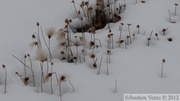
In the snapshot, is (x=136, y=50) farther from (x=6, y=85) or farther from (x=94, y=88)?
(x=6, y=85)

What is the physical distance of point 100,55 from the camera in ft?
11.8

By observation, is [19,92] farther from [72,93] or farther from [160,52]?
[160,52]


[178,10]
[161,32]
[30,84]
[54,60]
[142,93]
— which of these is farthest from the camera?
[178,10]

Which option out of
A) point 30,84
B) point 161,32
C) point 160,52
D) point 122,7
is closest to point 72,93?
point 30,84

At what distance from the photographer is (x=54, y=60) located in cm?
355

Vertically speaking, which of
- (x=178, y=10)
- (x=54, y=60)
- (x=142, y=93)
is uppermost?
(x=178, y=10)

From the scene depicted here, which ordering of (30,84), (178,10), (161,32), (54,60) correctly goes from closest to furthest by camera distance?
(30,84), (54,60), (161,32), (178,10)

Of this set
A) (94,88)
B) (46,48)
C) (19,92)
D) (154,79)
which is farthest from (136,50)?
(19,92)

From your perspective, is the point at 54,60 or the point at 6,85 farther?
the point at 54,60

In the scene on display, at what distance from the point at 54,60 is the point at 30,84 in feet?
1.40

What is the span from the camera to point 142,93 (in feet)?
10.00

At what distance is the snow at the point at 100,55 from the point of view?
3.08 m

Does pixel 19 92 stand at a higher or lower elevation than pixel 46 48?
lower

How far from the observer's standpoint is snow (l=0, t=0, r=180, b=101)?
3.08 metres
